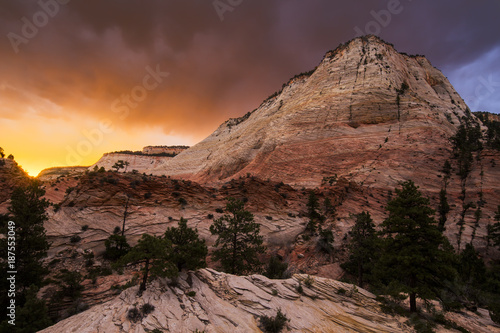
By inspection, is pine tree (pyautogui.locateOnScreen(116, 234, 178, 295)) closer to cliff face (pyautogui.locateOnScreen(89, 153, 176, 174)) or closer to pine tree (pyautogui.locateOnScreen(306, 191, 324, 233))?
pine tree (pyautogui.locateOnScreen(306, 191, 324, 233))

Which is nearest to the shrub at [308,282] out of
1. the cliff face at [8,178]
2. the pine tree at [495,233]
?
the pine tree at [495,233]

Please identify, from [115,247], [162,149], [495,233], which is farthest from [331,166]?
[162,149]

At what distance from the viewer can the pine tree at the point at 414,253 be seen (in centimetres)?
1192

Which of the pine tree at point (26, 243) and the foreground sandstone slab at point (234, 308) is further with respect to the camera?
the pine tree at point (26, 243)

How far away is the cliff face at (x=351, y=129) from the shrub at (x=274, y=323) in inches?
1298

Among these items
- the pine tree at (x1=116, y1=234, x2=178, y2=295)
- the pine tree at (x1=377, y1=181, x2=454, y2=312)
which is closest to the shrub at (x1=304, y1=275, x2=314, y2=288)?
the pine tree at (x1=377, y1=181, x2=454, y2=312)

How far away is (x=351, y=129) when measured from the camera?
1923 inches

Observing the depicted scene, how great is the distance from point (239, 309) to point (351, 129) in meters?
47.3

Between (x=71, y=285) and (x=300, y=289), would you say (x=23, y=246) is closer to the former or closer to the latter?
(x=71, y=285)

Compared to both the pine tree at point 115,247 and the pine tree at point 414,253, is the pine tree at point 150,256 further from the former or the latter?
the pine tree at point 414,253

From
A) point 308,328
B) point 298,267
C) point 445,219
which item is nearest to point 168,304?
point 308,328

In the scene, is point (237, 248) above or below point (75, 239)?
above

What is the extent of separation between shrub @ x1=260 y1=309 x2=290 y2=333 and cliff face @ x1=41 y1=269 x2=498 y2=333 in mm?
253

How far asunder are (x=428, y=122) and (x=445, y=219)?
2488cm
